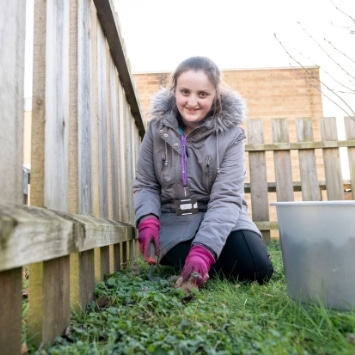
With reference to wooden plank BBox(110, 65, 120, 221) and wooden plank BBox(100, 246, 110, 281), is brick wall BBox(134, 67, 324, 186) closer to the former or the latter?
wooden plank BBox(110, 65, 120, 221)

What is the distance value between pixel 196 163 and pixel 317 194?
2184 millimetres

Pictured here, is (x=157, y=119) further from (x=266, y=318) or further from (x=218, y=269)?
(x=266, y=318)

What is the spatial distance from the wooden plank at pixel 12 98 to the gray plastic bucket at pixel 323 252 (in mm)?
768

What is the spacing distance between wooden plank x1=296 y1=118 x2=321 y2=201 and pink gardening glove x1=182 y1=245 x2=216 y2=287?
2476mm

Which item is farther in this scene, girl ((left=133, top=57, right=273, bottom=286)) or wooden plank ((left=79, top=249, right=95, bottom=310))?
girl ((left=133, top=57, right=273, bottom=286))

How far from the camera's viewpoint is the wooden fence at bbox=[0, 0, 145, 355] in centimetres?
81

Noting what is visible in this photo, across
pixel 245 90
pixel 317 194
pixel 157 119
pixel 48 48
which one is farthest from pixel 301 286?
pixel 245 90

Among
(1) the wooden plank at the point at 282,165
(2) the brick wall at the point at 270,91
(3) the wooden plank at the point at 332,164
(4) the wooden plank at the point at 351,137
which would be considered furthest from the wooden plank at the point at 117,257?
(2) the brick wall at the point at 270,91

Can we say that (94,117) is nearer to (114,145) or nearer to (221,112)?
(114,145)

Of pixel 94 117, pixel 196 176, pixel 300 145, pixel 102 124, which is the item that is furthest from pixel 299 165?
pixel 94 117

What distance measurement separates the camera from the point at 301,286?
1165 mm

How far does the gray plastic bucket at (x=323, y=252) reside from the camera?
3.51 ft

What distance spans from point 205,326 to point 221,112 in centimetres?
133

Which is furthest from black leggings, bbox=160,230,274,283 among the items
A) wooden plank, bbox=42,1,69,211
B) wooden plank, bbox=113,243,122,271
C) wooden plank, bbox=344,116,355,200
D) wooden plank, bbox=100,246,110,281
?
wooden plank, bbox=344,116,355,200
